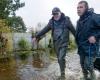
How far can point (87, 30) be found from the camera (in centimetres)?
758

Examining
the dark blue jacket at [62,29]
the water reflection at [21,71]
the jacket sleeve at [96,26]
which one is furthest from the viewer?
the water reflection at [21,71]

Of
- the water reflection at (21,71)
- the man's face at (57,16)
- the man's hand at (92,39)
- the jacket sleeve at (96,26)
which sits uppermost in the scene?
the man's face at (57,16)

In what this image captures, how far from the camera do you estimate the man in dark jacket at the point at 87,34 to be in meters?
7.47

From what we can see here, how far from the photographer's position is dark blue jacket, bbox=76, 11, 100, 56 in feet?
24.5

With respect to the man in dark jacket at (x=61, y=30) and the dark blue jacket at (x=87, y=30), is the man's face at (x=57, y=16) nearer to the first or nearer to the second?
the man in dark jacket at (x=61, y=30)

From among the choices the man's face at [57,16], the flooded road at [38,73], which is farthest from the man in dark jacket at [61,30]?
the flooded road at [38,73]

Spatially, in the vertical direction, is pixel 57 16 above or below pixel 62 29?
above

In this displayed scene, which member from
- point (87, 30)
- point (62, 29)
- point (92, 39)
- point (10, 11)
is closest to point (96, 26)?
point (87, 30)

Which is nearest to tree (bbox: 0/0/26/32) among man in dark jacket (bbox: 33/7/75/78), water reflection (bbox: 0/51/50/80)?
water reflection (bbox: 0/51/50/80)

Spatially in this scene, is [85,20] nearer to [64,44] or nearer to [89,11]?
[89,11]

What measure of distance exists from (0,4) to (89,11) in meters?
31.9

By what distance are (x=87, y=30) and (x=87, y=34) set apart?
0.29 ft

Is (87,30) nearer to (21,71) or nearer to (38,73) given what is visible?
(38,73)

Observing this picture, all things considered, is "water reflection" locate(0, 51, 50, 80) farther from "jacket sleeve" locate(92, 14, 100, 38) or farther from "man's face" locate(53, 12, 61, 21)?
"jacket sleeve" locate(92, 14, 100, 38)
